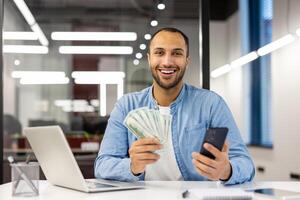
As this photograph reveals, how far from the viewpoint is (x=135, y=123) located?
5.54 feet

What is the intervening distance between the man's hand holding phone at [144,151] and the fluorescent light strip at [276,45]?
3.66 m

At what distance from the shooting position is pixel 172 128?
2.14m

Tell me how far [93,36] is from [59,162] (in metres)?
2.49

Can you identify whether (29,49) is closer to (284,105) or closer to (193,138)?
(193,138)

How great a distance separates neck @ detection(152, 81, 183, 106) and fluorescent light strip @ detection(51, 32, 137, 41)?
5.81 feet

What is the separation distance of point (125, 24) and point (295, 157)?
2.37 meters

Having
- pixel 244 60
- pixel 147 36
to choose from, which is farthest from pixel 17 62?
pixel 244 60

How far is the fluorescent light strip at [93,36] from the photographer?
12.9 ft

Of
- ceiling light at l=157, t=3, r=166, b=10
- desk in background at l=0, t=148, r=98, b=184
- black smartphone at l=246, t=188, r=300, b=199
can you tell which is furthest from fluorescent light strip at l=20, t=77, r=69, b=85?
black smartphone at l=246, t=188, r=300, b=199

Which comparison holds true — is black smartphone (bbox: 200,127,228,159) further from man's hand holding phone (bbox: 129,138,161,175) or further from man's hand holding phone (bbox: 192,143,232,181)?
man's hand holding phone (bbox: 129,138,161,175)

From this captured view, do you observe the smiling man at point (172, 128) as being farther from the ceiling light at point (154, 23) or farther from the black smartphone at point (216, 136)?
the ceiling light at point (154, 23)

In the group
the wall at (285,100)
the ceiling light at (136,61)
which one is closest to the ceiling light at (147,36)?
the ceiling light at (136,61)

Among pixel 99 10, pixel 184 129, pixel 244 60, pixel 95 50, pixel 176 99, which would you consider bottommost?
pixel 184 129

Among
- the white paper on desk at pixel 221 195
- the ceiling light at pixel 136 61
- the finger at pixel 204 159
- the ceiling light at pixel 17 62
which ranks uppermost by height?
the ceiling light at pixel 17 62
